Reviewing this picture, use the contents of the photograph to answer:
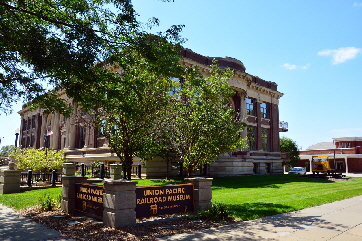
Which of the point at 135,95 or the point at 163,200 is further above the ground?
the point at 135,95

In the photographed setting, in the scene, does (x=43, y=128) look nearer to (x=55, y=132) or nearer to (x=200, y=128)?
(x=55, y=132)

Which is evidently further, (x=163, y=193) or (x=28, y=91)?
(x=28, y=91)

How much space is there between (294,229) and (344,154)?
6354 centimetres

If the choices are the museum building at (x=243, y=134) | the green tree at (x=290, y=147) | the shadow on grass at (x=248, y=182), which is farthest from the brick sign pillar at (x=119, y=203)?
the green tree at (x=290, y=147)

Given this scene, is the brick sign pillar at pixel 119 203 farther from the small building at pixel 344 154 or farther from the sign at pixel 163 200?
the small building at pixel 344 154

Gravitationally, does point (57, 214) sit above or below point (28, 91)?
below

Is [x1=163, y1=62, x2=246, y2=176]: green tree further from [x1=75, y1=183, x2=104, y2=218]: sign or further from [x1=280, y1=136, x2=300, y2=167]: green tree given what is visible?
[x1=280, y1=136, x2=300, y2=167]: green tree

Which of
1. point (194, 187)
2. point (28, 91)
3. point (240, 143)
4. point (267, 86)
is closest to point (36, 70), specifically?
point (28, 91)

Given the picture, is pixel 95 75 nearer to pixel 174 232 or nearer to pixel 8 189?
pixel 174 232

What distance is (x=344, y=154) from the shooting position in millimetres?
64562

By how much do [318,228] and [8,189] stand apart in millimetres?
17103

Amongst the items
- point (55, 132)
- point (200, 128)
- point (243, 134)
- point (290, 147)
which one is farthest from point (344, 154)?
point (200, 128)

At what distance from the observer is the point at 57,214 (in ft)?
36.9

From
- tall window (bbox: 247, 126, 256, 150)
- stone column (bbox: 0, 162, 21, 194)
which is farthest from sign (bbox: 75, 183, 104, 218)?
tall window (bbox: 247, 126, 256, 150)
